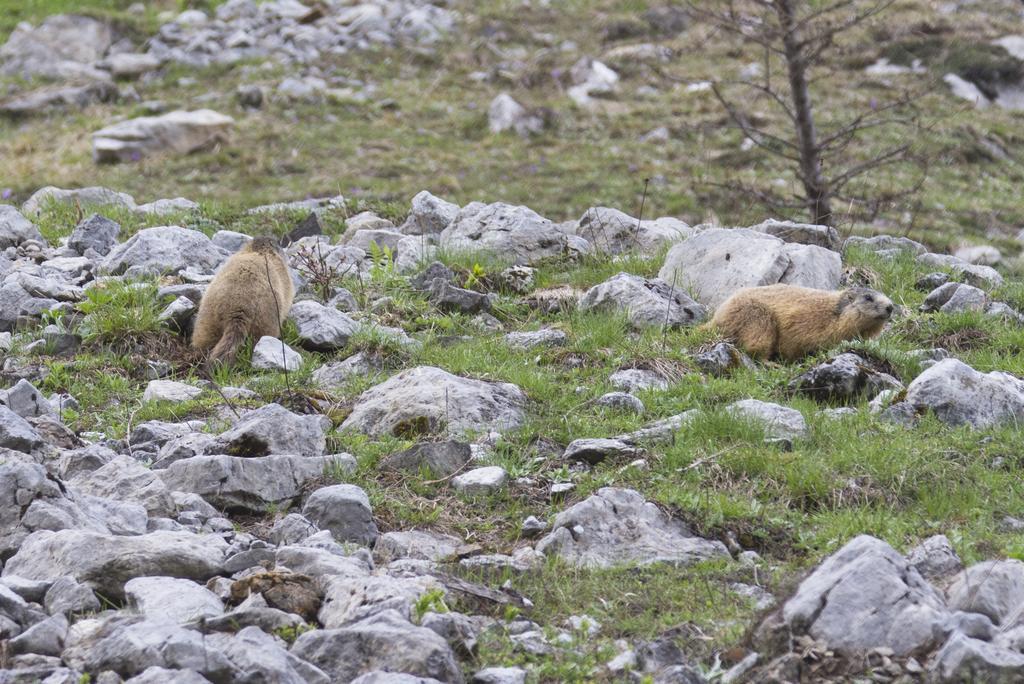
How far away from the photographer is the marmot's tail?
28.5 ft

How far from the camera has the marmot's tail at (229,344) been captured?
28.5ft

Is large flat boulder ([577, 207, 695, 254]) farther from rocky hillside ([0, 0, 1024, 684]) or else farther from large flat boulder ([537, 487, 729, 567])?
large flat boulder ([537, 487, 729, 567])

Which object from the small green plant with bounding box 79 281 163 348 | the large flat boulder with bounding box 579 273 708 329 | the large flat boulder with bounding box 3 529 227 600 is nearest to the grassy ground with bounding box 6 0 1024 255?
the small green plant with bounding box 79 281 163 348

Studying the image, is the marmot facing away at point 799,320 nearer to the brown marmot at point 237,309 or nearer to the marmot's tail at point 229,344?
the brown marmot at point 237,309

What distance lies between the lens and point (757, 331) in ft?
30.3

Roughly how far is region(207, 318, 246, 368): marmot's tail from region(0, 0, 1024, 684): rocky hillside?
0.38 feet

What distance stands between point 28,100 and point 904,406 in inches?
753

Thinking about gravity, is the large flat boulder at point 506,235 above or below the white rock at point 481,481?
below

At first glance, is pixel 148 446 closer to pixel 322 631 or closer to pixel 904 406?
pixel 322 631

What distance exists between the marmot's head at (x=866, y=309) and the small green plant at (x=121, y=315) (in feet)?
17.3

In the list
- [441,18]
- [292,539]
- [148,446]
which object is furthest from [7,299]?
[441,18]

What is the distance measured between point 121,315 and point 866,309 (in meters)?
5.64

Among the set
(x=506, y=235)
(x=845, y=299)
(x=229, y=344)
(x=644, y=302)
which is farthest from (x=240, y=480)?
(x=506, y=235)

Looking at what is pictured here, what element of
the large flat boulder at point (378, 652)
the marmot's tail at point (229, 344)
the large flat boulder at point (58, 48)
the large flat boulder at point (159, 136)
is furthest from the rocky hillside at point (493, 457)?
the large flat boulder at point (58, 48)
